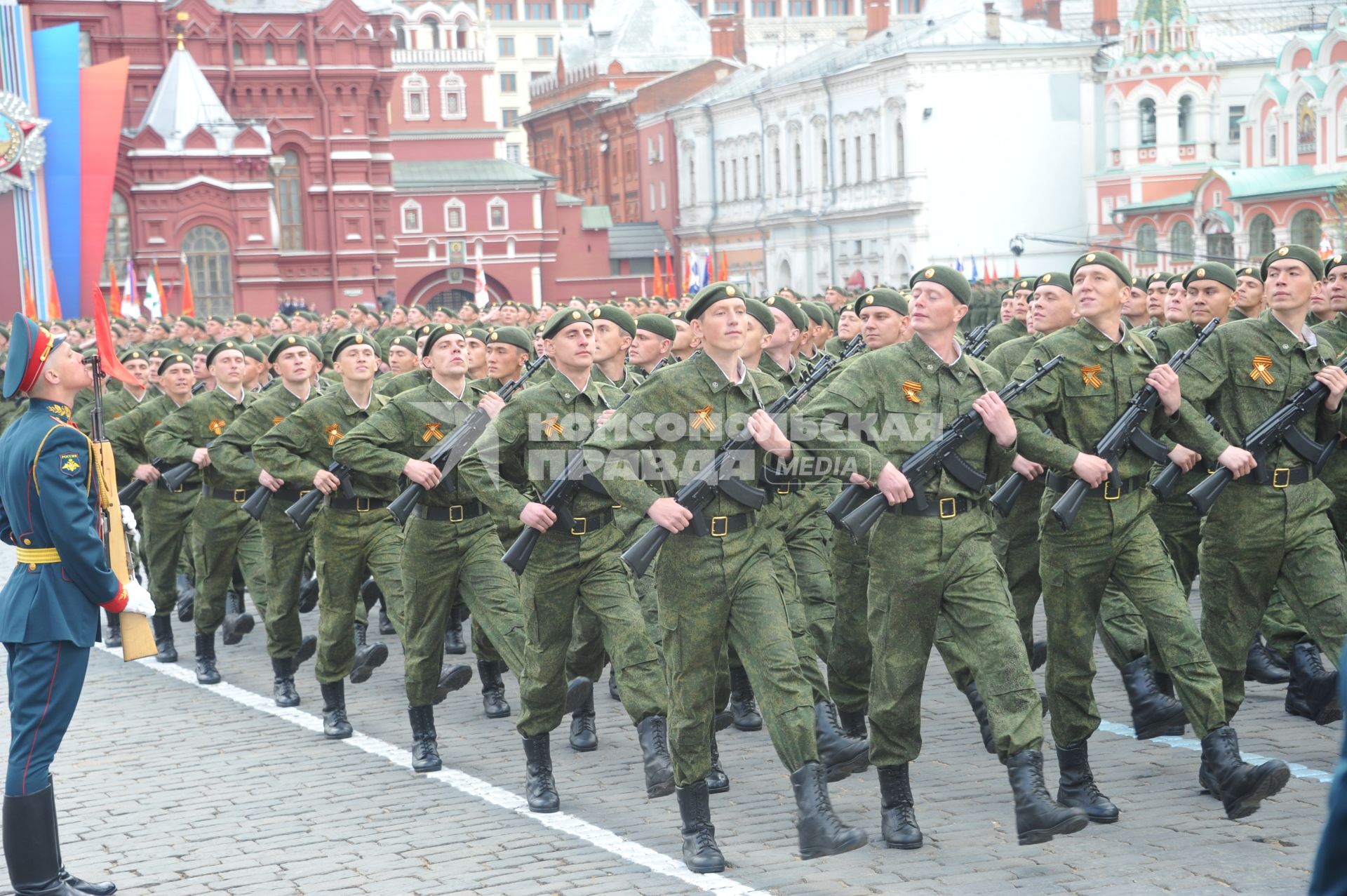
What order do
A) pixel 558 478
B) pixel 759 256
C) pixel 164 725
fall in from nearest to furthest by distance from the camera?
pixel 558 478 → pixel 164 725 → pixel 759 256

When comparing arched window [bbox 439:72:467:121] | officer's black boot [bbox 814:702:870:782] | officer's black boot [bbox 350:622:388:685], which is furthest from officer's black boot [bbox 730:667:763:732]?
arched window [bbox 439:72:467:121]

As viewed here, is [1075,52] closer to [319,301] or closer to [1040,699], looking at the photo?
[319,301]

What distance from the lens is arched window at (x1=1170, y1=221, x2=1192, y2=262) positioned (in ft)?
171

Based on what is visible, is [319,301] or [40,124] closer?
[40,124]

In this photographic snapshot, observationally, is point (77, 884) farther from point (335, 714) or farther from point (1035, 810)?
point (1035, 810)

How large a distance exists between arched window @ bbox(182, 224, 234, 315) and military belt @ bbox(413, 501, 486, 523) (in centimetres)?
4675

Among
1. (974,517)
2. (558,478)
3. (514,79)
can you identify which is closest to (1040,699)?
(974,517)

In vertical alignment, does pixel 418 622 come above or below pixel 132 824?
above

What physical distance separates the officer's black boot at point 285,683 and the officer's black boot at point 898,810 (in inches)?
180

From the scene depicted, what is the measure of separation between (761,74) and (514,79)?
46151 millimetres

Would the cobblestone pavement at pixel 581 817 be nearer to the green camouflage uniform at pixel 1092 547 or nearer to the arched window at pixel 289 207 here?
the green camouflage uniform at pixel 1092 547

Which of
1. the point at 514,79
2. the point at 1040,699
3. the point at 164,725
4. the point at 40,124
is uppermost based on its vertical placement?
the point at 514,79

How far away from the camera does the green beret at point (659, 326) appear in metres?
10.6

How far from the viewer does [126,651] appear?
6766mm
